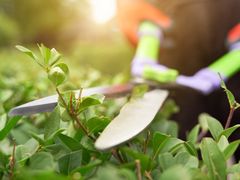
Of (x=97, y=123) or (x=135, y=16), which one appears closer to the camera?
Answer: (x=97, y=123)

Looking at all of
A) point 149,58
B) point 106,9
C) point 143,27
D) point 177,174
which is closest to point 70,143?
point 177,174

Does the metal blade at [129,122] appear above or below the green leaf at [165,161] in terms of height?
above

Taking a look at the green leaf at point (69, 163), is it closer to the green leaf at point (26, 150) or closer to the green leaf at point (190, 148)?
the green leaf at point (26, 150)

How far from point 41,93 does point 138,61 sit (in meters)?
0.38

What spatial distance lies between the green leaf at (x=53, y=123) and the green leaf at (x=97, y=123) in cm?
6

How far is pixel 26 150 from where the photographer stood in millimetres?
710

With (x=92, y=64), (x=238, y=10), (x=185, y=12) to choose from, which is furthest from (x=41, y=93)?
(x=92, y=64)

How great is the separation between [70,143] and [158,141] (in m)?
0.14

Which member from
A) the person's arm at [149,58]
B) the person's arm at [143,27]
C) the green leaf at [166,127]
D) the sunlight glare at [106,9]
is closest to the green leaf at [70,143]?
the green leaf at [166,127]

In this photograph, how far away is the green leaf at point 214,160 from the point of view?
63cm

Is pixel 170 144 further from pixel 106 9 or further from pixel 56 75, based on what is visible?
pixel 106 9

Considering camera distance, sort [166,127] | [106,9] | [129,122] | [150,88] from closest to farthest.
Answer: [129,122], [166,127], [150,88], [106,9]

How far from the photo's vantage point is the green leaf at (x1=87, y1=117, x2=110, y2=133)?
683mm

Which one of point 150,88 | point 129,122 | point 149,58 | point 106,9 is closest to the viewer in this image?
point 129,122
